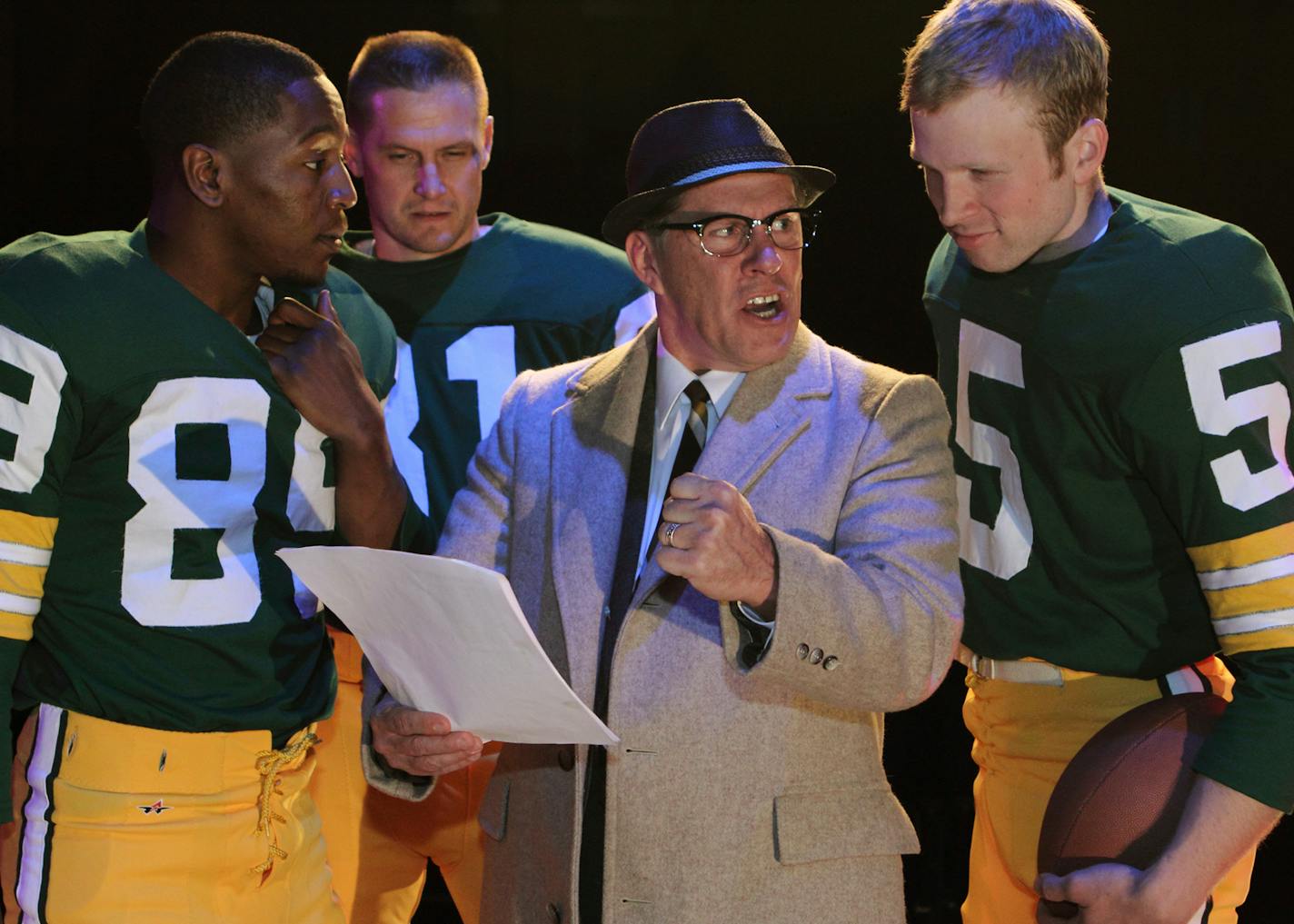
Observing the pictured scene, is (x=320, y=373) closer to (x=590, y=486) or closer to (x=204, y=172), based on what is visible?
(x=204, y=172)

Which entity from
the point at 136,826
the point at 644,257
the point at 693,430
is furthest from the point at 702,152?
the point at 136,826

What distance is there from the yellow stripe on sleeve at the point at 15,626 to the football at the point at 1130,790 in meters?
1.49

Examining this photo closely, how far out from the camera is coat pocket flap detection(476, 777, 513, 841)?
2.18m

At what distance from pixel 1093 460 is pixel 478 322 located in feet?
4.68

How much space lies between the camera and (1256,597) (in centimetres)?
206

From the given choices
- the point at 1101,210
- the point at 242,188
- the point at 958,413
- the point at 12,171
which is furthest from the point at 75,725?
the point at 12,171

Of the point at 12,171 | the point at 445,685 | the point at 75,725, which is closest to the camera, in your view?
the point at 445,685

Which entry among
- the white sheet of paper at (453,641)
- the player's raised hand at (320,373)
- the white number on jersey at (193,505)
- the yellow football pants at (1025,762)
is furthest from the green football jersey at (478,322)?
the yellow football pants at (1025,762)

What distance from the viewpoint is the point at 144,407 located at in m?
2.26

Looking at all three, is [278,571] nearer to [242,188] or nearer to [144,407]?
[144,407]

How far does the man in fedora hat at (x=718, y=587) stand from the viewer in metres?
1.87

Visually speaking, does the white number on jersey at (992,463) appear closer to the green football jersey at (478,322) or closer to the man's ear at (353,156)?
the green football jersey at (478,322)

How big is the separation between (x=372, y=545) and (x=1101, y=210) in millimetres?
1293

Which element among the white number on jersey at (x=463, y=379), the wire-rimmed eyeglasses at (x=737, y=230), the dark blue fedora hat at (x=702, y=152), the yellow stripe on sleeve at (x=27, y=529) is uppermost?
the dark blue fedora hat at (x=702, y=152)
